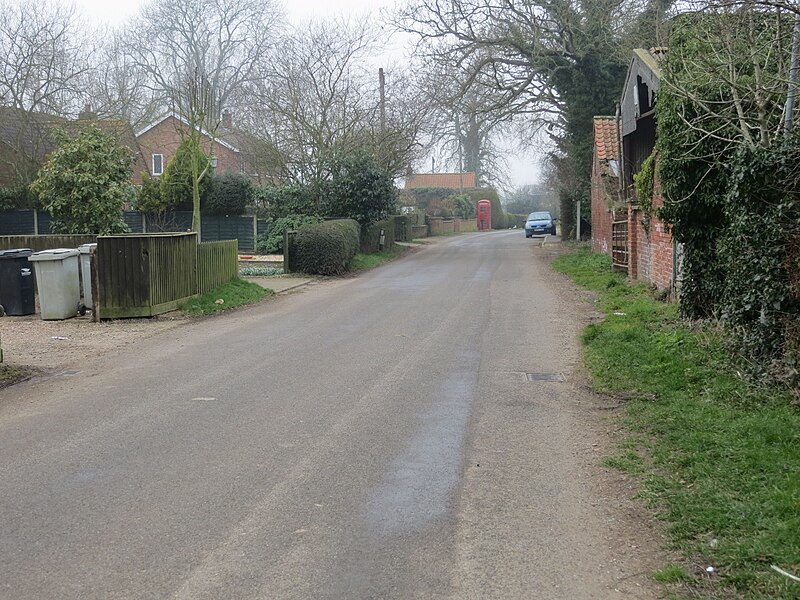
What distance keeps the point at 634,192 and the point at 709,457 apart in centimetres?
1784

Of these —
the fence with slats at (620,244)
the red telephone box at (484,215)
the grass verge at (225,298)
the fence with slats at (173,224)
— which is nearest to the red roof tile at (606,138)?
the fence with slats at (620,244)

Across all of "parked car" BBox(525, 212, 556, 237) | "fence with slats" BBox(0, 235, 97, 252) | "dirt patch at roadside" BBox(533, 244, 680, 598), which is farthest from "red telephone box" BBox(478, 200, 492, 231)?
"dirt patch at roadside" BBox(533, 244, 680, 598)

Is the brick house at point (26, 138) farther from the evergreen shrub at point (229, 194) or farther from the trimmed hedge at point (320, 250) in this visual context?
the trimmed hedge at point (320, 250)

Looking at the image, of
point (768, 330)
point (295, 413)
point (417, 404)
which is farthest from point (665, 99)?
point (295, 413)

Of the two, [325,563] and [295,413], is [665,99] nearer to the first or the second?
[295,413]

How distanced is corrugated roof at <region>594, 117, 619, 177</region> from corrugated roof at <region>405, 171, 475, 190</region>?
50058 mm

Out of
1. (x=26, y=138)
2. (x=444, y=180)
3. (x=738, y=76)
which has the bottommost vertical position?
(x=738, y=76)

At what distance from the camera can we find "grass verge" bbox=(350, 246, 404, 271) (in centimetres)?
2858

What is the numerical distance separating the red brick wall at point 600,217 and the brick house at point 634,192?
175 millimetres

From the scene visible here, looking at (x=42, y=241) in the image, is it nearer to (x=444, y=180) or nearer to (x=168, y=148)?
(x=168, y=148)

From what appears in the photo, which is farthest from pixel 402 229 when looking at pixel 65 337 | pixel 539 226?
pixel 65 337

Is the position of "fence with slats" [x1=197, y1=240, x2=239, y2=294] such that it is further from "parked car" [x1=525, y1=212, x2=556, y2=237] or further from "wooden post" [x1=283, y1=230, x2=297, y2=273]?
"parked car" [x1=525, y1=212, x2=556, y2=237]

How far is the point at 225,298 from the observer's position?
18.0 metres

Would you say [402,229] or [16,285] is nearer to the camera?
[16,285]
